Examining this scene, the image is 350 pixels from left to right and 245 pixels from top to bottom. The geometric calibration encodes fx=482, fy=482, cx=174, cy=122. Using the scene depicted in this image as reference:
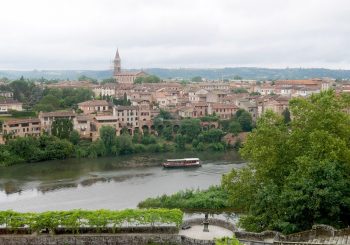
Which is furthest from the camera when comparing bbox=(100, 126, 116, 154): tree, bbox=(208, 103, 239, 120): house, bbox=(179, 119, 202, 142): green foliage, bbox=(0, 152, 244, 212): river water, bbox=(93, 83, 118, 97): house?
bbox=(93, 83, 118, 97): house

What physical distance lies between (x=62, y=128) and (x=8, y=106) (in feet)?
42.5

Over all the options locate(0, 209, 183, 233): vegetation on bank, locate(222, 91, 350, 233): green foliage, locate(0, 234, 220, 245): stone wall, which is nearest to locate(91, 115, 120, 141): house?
locate(222, 91, 350, 233): green foliage

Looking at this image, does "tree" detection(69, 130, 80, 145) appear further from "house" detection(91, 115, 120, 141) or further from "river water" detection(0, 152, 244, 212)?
"river water" detection(0, 152, 244, 212)

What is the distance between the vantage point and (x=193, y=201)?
30.2 metres

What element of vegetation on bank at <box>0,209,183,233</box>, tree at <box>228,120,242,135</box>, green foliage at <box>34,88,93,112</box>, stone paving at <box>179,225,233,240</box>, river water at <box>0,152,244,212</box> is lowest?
river water at <box>0,152,244,212</box>

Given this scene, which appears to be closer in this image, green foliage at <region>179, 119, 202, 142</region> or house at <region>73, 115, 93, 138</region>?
house at <region>73, 115, 93, 138</region>

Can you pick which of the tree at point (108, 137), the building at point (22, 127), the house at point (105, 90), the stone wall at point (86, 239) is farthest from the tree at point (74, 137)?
the stone wall at point (86, 239)

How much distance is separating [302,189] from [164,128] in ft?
139

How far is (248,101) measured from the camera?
69.3 metres

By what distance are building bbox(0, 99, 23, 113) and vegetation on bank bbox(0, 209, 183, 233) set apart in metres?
44.9

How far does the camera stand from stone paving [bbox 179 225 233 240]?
18.0m

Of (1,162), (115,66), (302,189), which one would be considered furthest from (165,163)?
(115,66)

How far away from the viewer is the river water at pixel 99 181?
106ft

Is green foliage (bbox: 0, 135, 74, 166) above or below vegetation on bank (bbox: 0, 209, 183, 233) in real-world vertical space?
below
